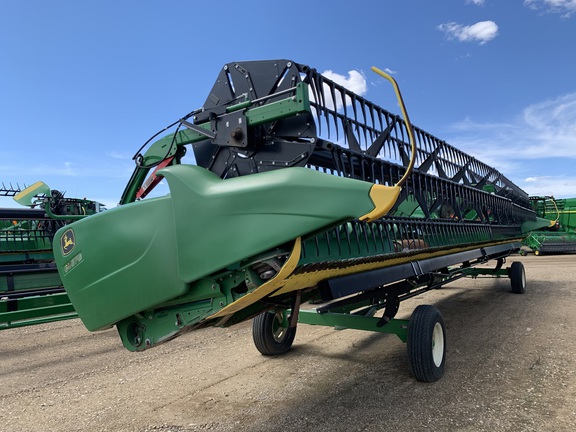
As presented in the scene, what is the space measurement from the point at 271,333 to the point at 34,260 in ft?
27.9

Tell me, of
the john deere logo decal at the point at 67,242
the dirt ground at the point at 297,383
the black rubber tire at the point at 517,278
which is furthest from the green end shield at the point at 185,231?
the black rubber tire at the point at 517,278

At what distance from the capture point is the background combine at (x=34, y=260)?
16.6 ft

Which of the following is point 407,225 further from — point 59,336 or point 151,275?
point 59,336

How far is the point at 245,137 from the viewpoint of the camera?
2.62 m

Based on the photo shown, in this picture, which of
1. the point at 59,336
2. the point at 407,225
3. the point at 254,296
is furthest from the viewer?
the point at 59,336

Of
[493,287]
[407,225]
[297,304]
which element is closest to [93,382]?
[297,304]

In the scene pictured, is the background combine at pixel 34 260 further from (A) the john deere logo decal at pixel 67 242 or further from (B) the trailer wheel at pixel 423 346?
(B) the trailer wheel at pixel 423 346

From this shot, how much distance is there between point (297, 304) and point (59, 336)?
4.67 metres

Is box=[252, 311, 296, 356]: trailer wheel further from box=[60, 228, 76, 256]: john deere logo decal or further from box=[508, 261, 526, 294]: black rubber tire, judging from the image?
box=[508, 261, 526, 294]: black rubber tire

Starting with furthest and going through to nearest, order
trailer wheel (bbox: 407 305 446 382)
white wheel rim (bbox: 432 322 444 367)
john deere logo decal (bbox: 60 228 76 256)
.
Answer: white wheel rim (bbox: 432 322 444 367), trailer wheel (bbox: 407 305 446 382), john deere logo decal (bbox: 60 228 76 256)

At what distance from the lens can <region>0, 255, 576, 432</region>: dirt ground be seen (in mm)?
3074

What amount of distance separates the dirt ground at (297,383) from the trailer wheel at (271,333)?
0.37 feet

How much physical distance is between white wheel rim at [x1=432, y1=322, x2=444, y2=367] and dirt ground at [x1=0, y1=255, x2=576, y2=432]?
6.9 inches

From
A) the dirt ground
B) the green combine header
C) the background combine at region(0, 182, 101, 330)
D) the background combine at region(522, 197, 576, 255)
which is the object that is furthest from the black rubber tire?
the background combine at region(522, 197, 576, 255)
